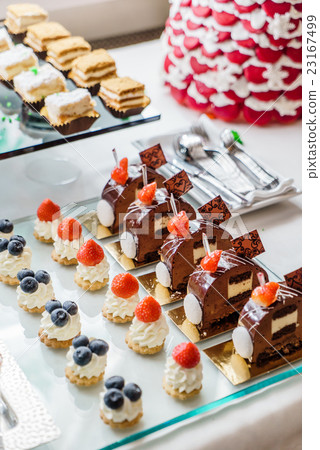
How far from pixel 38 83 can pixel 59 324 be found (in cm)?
121

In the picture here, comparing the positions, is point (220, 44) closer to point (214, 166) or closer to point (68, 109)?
point (214, 166)

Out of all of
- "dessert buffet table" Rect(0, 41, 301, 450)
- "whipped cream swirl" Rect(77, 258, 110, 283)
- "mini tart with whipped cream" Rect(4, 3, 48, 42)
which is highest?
"mini tart with whipped cream" Rect(4, 3, 48, 42)

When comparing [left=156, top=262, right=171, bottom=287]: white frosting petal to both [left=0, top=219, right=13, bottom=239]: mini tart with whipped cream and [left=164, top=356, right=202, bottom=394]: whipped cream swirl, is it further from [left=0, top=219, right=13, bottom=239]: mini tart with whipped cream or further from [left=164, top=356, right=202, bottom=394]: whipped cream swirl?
[left=0, top=219, right=13, bottom=239]: mini tart with whipped cream

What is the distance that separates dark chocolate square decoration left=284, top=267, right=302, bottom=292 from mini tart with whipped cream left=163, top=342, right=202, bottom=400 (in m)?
0.32

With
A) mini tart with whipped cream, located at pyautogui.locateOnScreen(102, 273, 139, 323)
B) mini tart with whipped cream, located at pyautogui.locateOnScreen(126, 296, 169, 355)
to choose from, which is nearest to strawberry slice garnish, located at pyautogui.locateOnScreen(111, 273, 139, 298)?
mini tart with whipped cream, located at pyautogui.locateOnScreen(102, 273, 139, 323)

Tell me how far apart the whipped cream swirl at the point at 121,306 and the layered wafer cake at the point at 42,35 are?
160 centimetres

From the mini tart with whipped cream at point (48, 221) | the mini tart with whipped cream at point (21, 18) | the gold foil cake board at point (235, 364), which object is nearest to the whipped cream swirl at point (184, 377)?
the gold foil cake board at point (235, 364)

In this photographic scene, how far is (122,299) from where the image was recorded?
82.1 inches

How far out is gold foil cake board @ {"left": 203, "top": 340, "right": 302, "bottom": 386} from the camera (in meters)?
1.89

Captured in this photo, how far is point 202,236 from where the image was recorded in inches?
85.5

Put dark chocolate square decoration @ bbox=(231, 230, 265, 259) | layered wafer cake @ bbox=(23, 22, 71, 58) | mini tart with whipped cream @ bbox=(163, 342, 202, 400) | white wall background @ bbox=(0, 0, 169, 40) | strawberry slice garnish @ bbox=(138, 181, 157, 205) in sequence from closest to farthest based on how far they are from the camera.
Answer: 1. mini tart with whipped cream @ bbox=(163, 342, 202, 400)
2. dark chocolate square decoration @ bbox=(231, 230, 265, 259)
3. strawberry slice garnish @ bbox=(138, 181, 157, 205)
4. layered wafer cake @ bbox=(23, 22, 71, 58)
5. white wall background @ bbox=(0, 0, 169, 40)

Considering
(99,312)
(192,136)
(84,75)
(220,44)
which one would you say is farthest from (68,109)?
(99,312)

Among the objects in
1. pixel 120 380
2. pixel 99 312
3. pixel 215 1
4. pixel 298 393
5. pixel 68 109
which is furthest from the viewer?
pixel 215 1

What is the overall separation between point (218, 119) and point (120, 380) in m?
1.76
